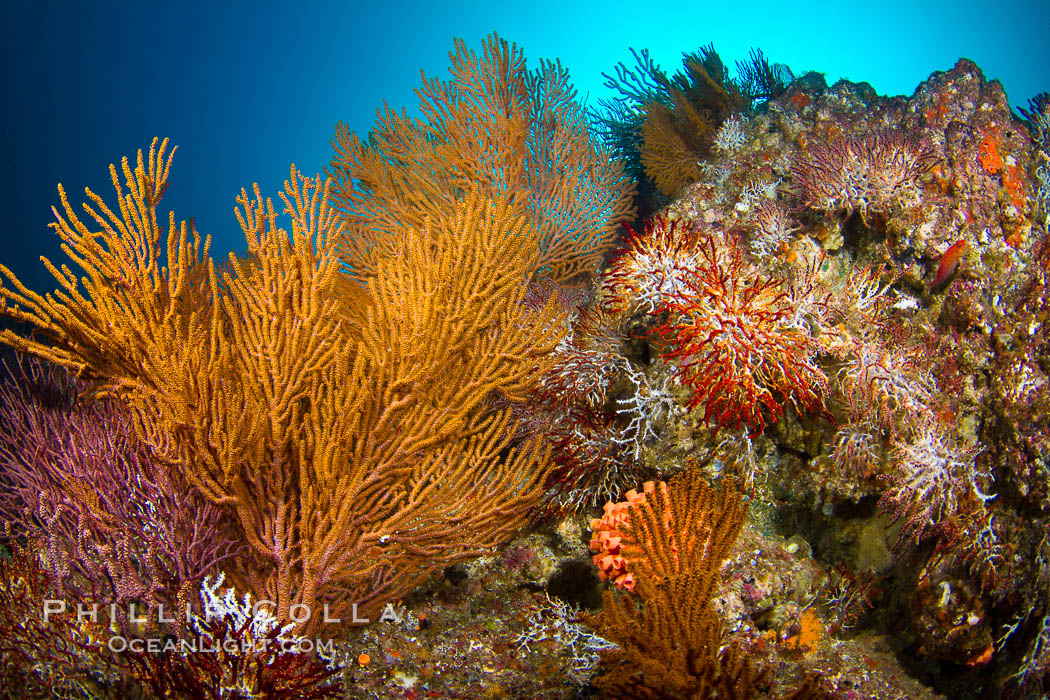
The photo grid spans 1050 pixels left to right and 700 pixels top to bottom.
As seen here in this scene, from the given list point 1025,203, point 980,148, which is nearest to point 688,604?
point 1025,203

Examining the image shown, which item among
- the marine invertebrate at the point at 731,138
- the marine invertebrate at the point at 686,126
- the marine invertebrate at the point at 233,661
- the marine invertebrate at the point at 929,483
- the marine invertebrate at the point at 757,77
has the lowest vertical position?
the marine invertebrate at the point at 233,661

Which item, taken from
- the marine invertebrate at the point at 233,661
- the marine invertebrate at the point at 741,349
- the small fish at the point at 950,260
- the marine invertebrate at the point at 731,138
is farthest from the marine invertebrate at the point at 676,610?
the marine invertebrate at the point at 731,138

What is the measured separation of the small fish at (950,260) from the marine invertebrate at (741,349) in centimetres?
126

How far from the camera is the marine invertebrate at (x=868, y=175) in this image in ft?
12.1

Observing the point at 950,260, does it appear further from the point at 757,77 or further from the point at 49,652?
the point at 49,652

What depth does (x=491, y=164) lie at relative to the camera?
5.45 meters

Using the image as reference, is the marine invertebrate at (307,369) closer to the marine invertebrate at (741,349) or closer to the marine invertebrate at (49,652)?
the marine invertebrate at (49,652)

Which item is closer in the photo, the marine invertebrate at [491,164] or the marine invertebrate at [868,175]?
the marine invertebrate at [868,175]

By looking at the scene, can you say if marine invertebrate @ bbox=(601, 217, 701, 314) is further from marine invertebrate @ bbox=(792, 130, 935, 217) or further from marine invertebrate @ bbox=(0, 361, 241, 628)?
marine invertebrate @ bbox=(0, 361, 241, 628)

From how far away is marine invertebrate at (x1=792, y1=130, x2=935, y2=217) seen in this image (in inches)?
145

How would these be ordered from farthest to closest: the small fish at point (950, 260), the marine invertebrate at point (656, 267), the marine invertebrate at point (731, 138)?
1. the marine invertebrate at point (731, 138)
2. the small fish at point (950, 260)
3. the marine invertebrate at point (656, 267)

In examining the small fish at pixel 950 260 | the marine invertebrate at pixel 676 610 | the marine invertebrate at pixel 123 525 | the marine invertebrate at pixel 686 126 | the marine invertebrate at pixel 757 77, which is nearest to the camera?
the marine invertebrate at pixel 676 610

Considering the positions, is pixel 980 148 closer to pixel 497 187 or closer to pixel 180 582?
pixel 497 187

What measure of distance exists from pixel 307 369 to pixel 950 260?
4248 millimetres
